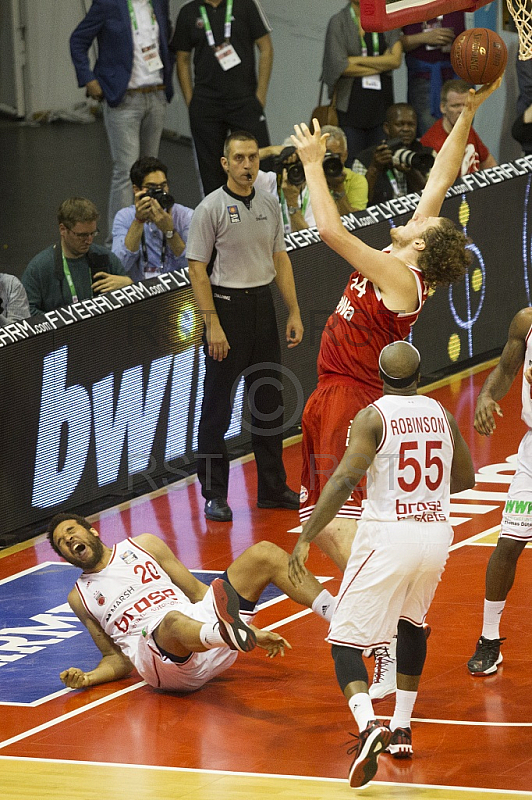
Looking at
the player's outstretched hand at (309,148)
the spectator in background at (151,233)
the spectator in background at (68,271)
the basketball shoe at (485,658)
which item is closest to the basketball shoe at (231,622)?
the basketball shoe at (485,658)

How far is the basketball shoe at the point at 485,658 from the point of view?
6926 mm

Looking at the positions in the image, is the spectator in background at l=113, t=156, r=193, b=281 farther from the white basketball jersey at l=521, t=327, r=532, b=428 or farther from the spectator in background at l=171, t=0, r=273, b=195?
the white basketball jersey at l=521, t=327, r=532, b=428

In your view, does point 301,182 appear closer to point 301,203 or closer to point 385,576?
point 301,203

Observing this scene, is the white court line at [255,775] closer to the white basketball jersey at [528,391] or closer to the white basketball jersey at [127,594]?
the white basketball jersey at [127,594]

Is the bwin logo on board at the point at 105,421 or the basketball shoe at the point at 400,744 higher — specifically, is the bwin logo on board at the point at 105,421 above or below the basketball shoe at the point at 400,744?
below

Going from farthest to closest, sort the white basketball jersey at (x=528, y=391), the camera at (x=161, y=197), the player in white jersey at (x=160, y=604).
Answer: the camera at (x=161, y=197) → the white basketball jersey at (x=528, y=391) → the player in white jersey at (x=160, y=604)

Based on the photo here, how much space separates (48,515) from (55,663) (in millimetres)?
2128

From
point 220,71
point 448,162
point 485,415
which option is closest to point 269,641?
point 485,415

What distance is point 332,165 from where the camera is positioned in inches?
462

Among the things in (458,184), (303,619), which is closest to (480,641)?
(303,619)

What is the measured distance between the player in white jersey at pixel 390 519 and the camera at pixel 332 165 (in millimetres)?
6016

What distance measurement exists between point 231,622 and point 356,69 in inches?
325

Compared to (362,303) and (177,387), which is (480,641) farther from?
(177,387)

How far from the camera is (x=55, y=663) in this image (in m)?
7.40
